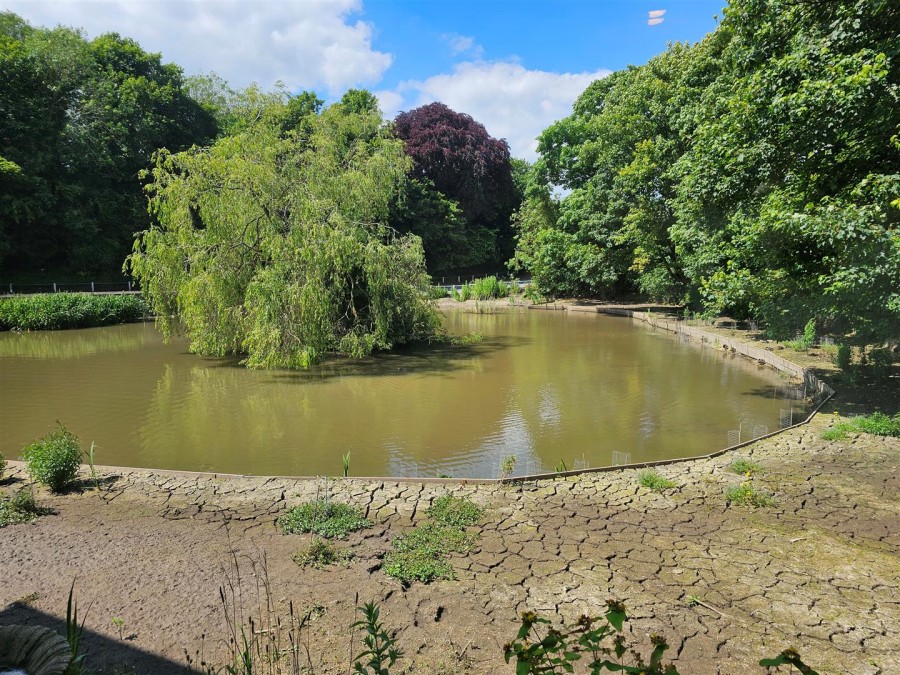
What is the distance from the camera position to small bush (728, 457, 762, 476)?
6957 millimetres

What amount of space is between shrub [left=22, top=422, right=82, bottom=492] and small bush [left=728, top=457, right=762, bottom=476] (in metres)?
8.20

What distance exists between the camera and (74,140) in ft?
104

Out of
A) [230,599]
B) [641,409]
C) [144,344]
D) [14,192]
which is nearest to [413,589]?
[230,599]

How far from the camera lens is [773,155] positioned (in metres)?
9.29

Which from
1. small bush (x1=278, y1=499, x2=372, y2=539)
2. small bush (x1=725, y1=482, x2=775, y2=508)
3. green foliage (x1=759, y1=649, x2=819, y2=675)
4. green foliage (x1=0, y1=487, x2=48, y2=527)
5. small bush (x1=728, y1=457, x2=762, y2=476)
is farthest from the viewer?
small bush (x1=728, y1=457, x2=762, y2=476)

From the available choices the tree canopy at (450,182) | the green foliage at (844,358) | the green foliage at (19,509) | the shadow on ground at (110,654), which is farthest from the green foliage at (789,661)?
the tree canopy at (450,182)

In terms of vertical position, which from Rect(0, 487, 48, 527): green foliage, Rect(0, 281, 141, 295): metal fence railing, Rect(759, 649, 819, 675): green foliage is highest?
Rect(0, 281, 141, 295): metal fence railing

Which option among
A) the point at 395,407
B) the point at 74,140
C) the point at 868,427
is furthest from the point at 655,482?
the point at 74,140

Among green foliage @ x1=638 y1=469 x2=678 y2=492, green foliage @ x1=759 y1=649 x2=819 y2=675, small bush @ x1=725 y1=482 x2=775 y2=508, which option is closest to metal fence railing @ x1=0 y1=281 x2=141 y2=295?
green foliage @ x1=638 y1=469 x2=678 y2=492

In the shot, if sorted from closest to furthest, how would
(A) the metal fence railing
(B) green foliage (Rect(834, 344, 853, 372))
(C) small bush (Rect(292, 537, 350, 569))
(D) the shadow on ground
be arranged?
(D) the shadow on ground → (C) small bush (Rect(292, 537, 350, 569)) → (B) green foliage (Rect(834, 344, 853, 372)) → (A) the metal fence railing

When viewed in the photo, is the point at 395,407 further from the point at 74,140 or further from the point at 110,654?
the point at 74,140

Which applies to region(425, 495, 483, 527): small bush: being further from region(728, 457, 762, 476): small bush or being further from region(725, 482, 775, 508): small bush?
region(728, 457, 762, 476): small bush

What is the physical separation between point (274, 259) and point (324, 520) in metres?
9.67

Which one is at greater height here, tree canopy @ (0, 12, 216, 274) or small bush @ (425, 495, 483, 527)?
tree canopy @ (0, 12, 216, 274)
